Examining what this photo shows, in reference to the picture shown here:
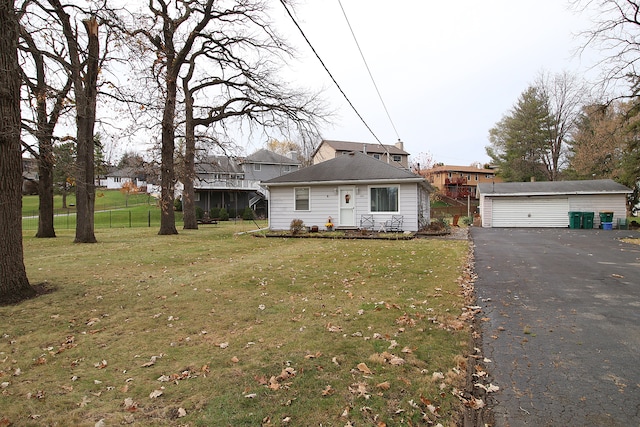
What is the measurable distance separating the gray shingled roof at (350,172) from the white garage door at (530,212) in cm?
1103

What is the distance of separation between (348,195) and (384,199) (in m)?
1.75

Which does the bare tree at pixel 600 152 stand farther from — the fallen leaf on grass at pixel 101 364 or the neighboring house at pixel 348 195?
the fallen leaf on grass at pixel 101 364

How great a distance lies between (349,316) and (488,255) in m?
7.87

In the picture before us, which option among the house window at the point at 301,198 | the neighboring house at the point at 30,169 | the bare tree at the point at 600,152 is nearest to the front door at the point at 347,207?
the house window at the point at 301,198

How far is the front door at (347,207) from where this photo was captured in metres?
18.1

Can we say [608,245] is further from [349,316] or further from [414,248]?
[349,316]

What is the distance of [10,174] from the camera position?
19.3 feet

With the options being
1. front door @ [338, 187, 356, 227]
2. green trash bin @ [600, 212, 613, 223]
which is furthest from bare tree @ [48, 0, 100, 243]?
green trash bin @ [600, 212, 613, 223]

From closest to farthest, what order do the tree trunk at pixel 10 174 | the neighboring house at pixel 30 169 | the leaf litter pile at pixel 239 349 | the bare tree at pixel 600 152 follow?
the leaf litter pile at pixel 239 349
the tree trunk at pixel 10 174
the neighboring house at pixel 30 169
the bare tree at pixel 600 152

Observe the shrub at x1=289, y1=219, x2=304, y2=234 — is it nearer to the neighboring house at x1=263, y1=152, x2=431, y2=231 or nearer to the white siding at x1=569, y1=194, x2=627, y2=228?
the neighboring house at x1=263, y1=152, x2=431, y2=231

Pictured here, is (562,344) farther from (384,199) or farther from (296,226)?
(296,226)

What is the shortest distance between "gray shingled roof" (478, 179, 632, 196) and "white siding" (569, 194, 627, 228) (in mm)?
459

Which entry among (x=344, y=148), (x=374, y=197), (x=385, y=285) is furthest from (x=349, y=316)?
(x=344, y=148)

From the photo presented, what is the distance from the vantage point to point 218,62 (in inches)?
774
